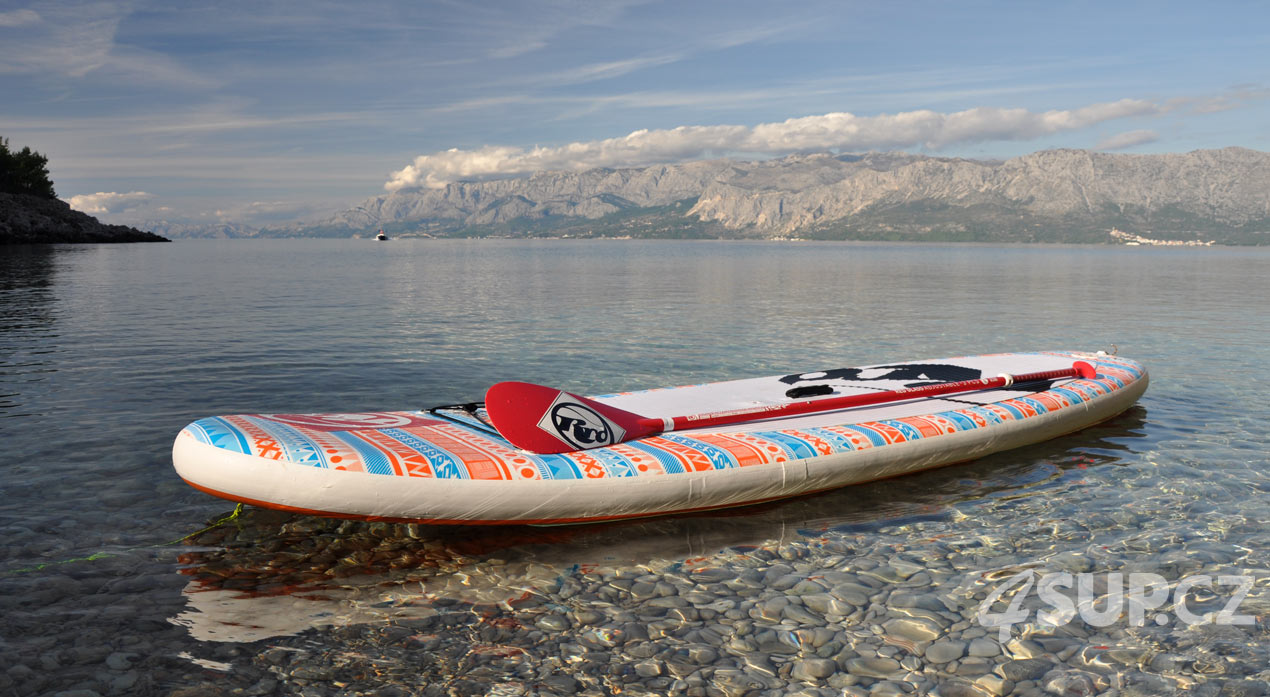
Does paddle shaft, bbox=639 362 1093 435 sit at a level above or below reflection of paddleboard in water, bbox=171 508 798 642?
A: above

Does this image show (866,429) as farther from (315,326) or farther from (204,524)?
(315,326)

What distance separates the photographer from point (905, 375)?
10.4m

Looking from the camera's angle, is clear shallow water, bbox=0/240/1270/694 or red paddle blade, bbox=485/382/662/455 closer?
clear shallow water, bbox=0/240/1270/694

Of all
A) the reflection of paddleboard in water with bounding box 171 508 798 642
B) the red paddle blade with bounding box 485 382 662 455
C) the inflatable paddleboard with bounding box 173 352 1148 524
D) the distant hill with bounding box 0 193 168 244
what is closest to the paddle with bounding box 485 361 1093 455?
the red paddle blade with bounding box 485 382 662 455

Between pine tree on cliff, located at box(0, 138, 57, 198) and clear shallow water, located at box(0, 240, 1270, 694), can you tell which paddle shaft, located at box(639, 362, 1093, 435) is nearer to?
clear shallow water, located at box(0, 240, 1270, 694)

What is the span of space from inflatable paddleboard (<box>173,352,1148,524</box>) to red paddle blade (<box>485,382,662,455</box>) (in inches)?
5.1

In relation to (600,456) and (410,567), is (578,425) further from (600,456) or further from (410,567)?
(410,567)

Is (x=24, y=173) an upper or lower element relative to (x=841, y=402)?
upper

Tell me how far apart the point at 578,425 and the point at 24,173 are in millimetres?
116247

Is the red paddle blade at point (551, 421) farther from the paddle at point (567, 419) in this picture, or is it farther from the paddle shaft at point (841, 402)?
the paddle shaft at point (841, 402)

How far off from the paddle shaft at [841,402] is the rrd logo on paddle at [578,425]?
0.45m

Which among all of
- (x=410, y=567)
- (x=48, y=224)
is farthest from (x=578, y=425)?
(x=48, y=224)

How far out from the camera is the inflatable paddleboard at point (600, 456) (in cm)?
594

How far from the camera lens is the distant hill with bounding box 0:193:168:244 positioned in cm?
7700
